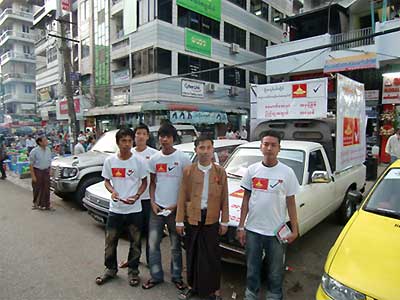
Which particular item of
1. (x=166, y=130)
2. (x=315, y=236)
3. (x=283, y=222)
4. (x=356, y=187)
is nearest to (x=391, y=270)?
(x=283, y=222)

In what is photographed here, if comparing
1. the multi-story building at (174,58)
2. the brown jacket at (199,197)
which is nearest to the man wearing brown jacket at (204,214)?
the brown jacket at (199,197)

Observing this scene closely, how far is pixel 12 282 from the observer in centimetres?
340

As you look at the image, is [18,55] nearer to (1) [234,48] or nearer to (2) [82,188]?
(1) [234,48]

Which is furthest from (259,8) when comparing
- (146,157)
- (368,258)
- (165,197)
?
(368,258)

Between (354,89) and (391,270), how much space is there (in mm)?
4654

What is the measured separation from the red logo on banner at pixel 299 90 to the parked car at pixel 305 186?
1335 millimetres

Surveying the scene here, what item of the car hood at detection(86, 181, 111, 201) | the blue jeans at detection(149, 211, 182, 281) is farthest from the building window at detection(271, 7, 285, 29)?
the blue jeans at detection(149, 211, 182, 281)

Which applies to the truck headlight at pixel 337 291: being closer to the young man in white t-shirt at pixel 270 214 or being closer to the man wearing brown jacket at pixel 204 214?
the young man in white t-shirt at pixel 270 214

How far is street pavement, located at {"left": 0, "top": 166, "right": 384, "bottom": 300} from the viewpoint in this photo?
3197mm

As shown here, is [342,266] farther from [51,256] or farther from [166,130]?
[51,256]

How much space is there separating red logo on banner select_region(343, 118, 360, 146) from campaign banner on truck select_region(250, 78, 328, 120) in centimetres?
46

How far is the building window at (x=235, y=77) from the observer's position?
74.0 ft

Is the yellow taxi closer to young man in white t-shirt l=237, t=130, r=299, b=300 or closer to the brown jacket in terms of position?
young man in white t-shirt l=237, t=130, r=299, b=300

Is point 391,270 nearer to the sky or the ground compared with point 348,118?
nearer to the ground
